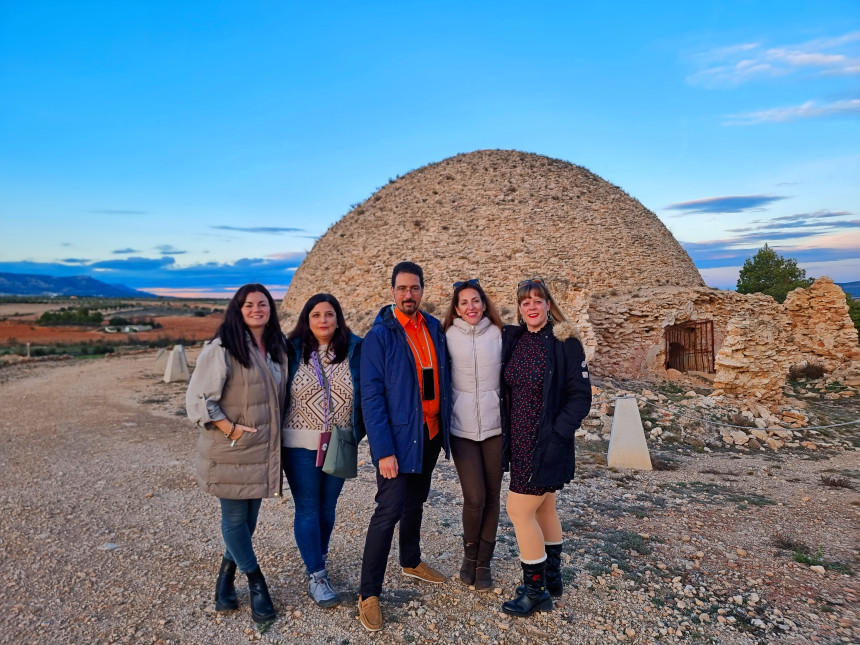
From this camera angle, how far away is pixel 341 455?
11.2 ft

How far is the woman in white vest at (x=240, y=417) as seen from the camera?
324 centimetres

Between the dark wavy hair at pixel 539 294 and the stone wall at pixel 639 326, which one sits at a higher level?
the dark wavy hair at pixel 539 294

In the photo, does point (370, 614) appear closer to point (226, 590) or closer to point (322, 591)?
point (322, 591)

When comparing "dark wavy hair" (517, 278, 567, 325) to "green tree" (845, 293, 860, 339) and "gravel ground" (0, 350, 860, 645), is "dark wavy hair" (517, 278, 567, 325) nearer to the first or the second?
"gravel ground" (0, 350, 860, 645)

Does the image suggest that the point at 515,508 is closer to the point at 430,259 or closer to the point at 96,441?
the point at 96,441

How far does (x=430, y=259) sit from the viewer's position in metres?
16.4

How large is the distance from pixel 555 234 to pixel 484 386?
1368 centimetres

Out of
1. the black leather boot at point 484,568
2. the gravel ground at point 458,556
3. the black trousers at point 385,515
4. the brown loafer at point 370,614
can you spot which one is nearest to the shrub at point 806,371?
the gravel ground at point 458,556

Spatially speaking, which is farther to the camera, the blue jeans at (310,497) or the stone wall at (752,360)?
the stone wall at (752,360)

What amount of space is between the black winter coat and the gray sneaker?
1.64m

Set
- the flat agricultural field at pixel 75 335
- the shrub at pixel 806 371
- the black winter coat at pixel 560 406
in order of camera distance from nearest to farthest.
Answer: the black winter coat at pixel 560 406
the shrub at pixel 806 371
the flat agricultural field at pixel 75 335

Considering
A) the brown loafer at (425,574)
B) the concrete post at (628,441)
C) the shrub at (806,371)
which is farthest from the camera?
the shrub at (806,371)

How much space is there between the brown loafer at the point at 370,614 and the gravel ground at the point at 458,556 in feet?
0.20

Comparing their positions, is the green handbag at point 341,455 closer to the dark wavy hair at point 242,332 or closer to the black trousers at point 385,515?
the black trousers at point 385,515
